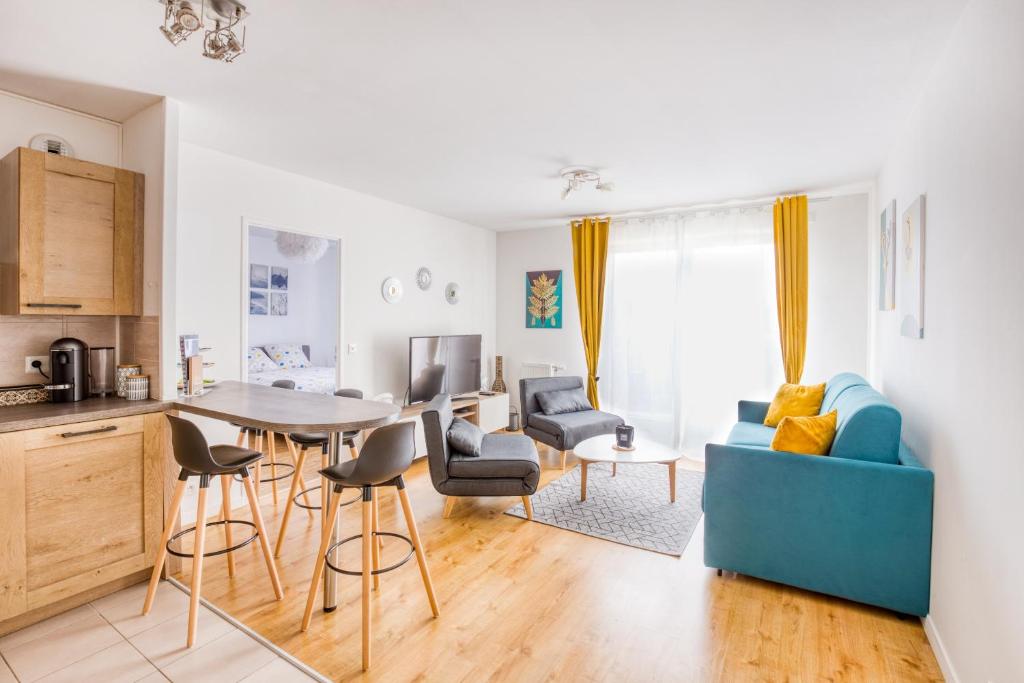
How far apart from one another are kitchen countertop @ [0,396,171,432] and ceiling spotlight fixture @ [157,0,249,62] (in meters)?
1.68

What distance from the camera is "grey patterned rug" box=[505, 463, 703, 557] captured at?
10.7 ft

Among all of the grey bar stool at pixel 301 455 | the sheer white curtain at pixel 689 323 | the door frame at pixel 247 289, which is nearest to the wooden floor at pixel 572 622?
the grey bar stool at pixel 301 455

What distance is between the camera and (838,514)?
2424 millimetres

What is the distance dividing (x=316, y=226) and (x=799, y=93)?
11.6 ft

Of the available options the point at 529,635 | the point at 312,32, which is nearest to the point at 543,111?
the point at 312,32

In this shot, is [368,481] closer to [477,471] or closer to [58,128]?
[477,471]

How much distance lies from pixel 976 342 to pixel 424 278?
4.49 metres

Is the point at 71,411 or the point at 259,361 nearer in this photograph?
the point at 71,411

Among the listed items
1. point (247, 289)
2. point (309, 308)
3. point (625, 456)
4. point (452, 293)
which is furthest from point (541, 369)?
point (309, 308)

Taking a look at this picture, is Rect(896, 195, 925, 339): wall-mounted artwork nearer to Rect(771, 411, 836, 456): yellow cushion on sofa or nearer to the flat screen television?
Rect(771, 411, 836, 456): yellow cushion on sofa

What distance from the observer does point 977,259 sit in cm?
177

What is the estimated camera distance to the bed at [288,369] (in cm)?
557

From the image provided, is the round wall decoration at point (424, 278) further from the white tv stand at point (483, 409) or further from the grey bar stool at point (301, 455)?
the grey bar stool at point (301, 455)

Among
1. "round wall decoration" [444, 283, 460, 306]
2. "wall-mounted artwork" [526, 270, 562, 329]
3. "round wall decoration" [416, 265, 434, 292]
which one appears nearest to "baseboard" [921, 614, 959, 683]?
"wall-mounted artwork" [526, 270, 562, 329]
